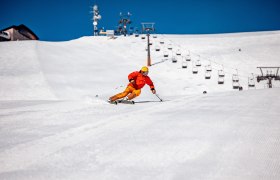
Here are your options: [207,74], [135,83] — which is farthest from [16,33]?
[135,83]

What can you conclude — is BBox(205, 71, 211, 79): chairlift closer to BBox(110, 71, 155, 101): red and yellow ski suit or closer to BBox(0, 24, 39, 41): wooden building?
BBox(110, 71, 155, 101): red and yellow ski suit

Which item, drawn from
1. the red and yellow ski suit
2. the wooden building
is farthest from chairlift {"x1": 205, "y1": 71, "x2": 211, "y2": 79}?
the wooden building

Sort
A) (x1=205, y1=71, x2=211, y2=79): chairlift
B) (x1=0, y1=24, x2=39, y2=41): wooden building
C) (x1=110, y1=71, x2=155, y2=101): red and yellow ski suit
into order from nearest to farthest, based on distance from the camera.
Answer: (x1=110, y1=71, x2=155, y2=101): red and yellow ski suit
(x1=205, y1=71, x2=211, y2=79): chairlift
(x1=0, y1=24, x2=39, y2=41): wooden building

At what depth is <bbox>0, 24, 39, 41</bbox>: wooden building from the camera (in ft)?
152

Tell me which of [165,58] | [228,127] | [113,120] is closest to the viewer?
[228,127]

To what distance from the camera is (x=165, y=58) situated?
2725 cm

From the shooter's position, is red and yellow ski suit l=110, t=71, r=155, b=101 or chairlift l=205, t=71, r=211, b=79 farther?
chairlift l=205, t=71, r=211, b=79

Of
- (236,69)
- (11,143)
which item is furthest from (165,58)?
(11,143)

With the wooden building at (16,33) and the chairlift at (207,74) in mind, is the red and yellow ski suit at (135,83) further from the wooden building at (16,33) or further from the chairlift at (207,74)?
the wooden building at (16,33)

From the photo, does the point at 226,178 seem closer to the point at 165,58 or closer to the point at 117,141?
the point at 117,141

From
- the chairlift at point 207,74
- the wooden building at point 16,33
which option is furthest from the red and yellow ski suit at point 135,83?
the wooden building at point 16,33

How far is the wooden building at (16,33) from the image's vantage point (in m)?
46.3

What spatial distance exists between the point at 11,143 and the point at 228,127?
3.29m

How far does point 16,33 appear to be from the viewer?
168 ft
